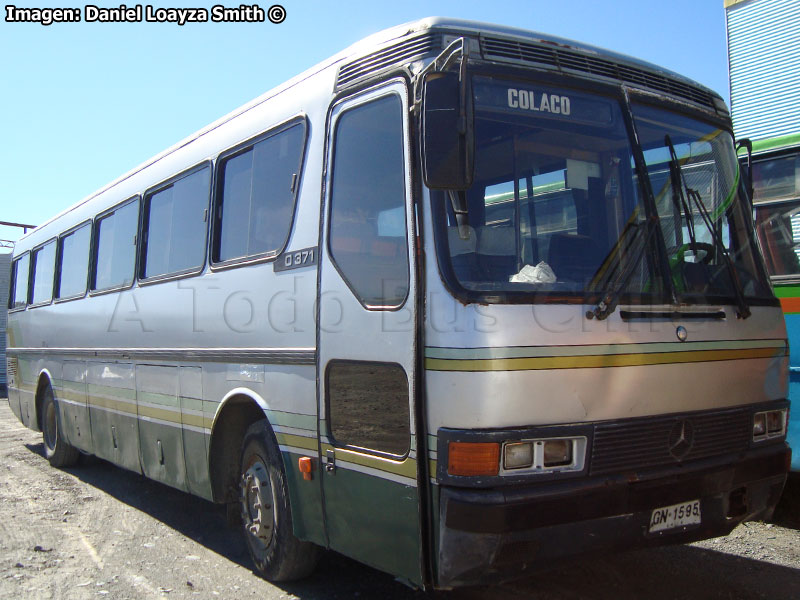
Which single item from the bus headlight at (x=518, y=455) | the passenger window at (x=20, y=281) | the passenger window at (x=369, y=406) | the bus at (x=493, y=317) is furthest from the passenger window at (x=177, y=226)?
the passenger window at (x=20, y=281)

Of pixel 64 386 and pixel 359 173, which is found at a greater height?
pixel 359 173

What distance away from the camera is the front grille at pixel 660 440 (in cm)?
382

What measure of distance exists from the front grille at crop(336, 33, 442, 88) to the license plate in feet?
8.36

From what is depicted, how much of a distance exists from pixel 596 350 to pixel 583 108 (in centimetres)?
129

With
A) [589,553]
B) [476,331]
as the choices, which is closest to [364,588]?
[589,553]

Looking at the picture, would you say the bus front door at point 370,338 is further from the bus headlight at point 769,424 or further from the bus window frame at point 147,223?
the bus headlight at point 769,424

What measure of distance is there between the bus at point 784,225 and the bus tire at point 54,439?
797cm

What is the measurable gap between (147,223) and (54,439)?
4173mm

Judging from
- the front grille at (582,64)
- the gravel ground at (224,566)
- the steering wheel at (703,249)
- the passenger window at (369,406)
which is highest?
the front grille at (582,64)

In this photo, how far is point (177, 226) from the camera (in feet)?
22.2

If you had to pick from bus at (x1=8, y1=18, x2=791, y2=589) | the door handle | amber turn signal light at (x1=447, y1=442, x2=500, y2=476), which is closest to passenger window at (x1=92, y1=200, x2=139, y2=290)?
bus at (x1=8, y1=18, x2=791, y2=589)

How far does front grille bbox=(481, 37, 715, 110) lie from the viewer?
4051mm

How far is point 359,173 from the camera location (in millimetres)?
4418

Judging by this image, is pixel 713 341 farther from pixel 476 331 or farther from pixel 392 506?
pixel 392 506
